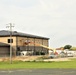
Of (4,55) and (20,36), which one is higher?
(20,36)

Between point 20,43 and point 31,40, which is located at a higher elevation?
point 31,40

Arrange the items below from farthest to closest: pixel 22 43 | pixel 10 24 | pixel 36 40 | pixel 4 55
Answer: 1. pixel 36 40
2. pixel 22 43
3. pixel 4 55
4. pixel 10 24

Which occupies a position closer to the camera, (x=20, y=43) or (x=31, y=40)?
(x=20, y=43)

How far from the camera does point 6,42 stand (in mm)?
99250

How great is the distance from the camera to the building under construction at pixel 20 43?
316 feet

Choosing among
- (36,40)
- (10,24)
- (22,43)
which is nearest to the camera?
(10,24)

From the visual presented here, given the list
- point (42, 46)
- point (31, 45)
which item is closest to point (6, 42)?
point (31, 45)

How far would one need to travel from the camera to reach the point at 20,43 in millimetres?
100750

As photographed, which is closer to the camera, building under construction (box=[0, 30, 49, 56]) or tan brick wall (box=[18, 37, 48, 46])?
building under construction (box=[0, 30, 49, 56])

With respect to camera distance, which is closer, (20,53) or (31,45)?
(20,53)

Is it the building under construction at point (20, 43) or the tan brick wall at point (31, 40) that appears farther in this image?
the tan brick wall at point (31, 40)

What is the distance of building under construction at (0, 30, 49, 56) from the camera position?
96.4 m

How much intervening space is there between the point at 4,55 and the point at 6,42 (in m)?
6.92

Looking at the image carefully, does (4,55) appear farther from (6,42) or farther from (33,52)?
(33,52)
